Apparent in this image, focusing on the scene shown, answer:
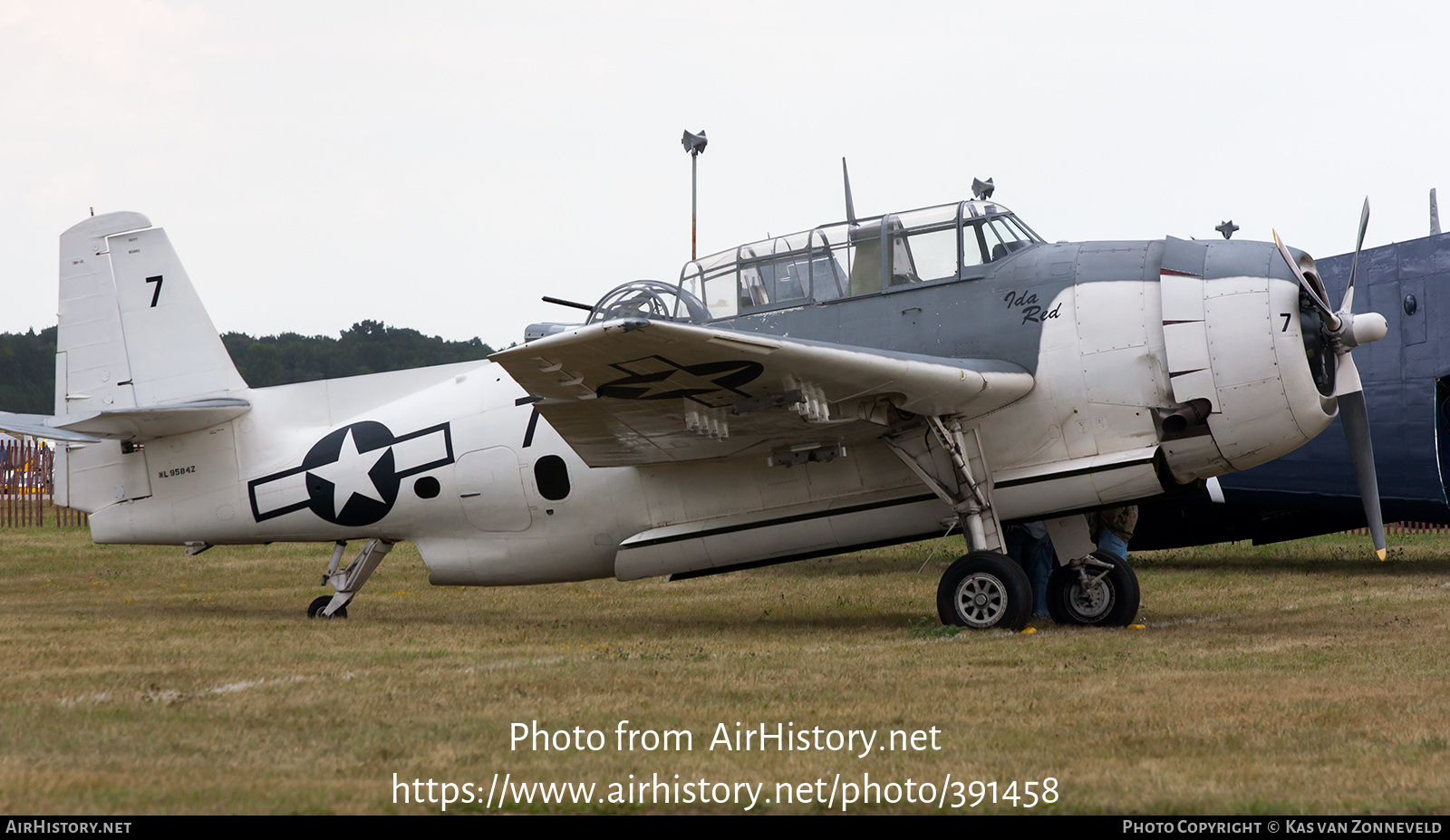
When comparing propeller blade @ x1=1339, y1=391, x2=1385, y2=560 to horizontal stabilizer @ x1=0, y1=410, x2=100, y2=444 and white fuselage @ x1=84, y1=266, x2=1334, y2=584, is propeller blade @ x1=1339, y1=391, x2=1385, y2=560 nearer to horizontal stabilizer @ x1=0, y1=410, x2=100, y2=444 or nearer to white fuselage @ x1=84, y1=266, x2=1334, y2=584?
white fuselage @ x1=84, y1=266, x2=1334, y2=584

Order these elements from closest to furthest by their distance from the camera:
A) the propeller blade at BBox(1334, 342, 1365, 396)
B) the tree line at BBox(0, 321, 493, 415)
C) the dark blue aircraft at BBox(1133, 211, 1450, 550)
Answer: the propeller blade at BBox(1334, 342, 1365, 396), the dark blue aircraft at BBox(1133, 211, 1450, 550), the tree line at BBox(0, 321, 493, 415)

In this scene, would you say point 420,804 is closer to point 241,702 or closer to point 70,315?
point 241,702

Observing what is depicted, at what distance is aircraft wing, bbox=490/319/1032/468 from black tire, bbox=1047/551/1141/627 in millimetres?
1824

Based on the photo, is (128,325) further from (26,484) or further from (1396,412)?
(26,484)

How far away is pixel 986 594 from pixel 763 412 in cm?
232

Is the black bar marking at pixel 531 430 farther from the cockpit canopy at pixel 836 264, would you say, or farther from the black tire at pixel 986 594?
the black tire at pixel 986 594

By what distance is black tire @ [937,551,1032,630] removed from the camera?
9.49m

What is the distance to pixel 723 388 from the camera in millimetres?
8977

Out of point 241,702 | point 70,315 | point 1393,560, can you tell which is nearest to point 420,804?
point 241,702

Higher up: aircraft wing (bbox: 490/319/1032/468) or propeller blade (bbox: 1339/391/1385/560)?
aircraft wing (bbox: 490/319/1032/468)

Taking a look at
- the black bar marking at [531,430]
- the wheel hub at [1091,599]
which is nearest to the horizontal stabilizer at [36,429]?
the black bar marking at [531,430]

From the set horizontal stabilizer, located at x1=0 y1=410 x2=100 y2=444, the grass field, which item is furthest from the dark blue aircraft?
horizontal stabilizer, located at x1=0 y1=410 x2=100 y2=444

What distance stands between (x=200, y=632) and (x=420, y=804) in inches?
273

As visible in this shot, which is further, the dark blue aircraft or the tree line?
the tree line
